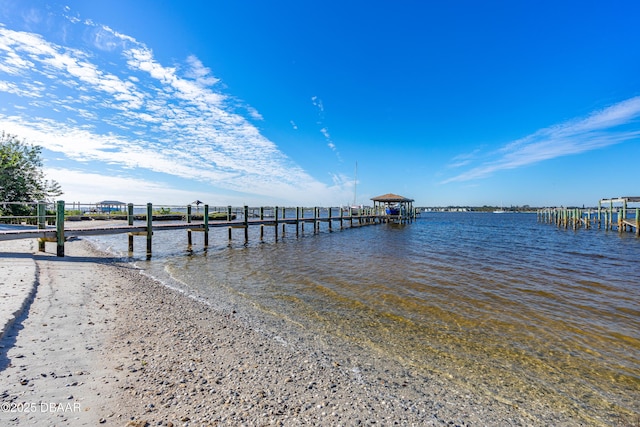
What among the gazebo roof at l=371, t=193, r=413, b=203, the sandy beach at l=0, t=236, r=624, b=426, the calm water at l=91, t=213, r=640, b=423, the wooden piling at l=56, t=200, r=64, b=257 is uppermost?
the gazebo roof at l=371, t=193, r=413, b=203

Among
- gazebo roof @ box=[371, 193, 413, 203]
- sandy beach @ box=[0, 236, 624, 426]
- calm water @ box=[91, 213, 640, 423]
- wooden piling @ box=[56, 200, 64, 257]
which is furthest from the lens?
gazebo roof @ box=[371, 193, 413, 203]

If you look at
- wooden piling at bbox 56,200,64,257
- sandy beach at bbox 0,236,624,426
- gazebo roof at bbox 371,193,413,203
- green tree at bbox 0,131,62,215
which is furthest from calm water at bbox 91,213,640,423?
gazebo roof at bbox 371,193,413,203

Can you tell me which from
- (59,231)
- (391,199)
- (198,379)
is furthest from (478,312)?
(391,199)

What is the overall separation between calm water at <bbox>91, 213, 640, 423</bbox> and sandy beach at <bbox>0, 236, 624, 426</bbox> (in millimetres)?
655

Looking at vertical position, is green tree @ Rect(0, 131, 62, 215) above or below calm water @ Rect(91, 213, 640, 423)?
above

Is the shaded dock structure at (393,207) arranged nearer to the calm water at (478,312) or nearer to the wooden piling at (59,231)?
the calm water at (478,312)

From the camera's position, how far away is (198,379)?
340cm

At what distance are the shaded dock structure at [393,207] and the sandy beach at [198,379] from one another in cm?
4249

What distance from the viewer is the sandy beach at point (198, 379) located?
277 cm

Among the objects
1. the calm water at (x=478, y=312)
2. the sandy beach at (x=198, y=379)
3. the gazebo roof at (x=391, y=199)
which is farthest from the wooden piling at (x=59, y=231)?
the gazebo roof at (x=391, y=199)

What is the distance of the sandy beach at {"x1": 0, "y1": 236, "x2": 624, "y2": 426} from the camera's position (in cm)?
277

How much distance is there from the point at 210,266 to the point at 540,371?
10.8m

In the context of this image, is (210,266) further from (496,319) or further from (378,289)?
(496,319)

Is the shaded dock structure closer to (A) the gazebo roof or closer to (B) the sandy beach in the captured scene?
(A) the gazebo roof
